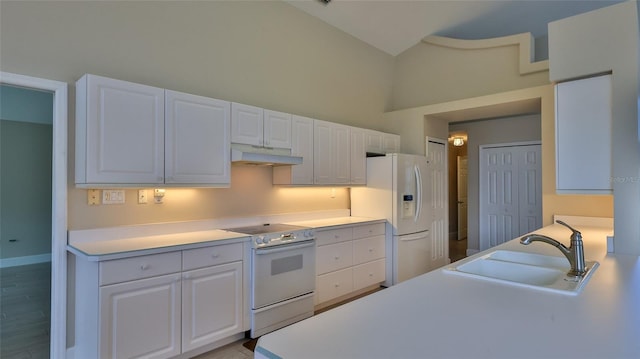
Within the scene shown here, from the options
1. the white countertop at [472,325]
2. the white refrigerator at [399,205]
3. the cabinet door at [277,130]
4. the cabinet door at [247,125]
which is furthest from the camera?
the white refrigerator at [399,205]

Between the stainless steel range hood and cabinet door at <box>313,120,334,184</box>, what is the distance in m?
0.38

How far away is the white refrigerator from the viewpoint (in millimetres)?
4441

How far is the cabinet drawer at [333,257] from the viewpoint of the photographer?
3.70m

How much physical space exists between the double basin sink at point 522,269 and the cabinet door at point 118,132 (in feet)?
7.32

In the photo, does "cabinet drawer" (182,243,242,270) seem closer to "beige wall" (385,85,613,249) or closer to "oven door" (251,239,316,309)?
"oven door" (251,239,316,309)

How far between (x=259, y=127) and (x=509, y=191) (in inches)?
182

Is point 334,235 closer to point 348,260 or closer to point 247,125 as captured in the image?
point 348,260

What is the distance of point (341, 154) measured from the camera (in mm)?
4305

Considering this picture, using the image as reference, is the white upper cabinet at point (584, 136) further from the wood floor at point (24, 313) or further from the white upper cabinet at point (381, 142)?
the wood floor at point (24, 313)

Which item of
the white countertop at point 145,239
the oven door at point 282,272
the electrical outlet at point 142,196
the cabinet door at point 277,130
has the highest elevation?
the cabinet door at point 277,130

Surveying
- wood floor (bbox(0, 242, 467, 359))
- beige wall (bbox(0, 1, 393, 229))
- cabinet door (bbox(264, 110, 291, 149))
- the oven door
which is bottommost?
wood floor (bbox(0, 242, 467, 359))

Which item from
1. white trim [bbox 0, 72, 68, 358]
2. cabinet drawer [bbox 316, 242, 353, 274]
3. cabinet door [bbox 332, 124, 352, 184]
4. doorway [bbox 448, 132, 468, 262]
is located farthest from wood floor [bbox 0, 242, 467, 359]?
doorway [bbox 448, 132, 468, 262]

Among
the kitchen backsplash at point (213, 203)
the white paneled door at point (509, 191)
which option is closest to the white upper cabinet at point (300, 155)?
the kitchen backsplash at point (213, 203)

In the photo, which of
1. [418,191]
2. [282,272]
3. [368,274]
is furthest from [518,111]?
[282,272]
